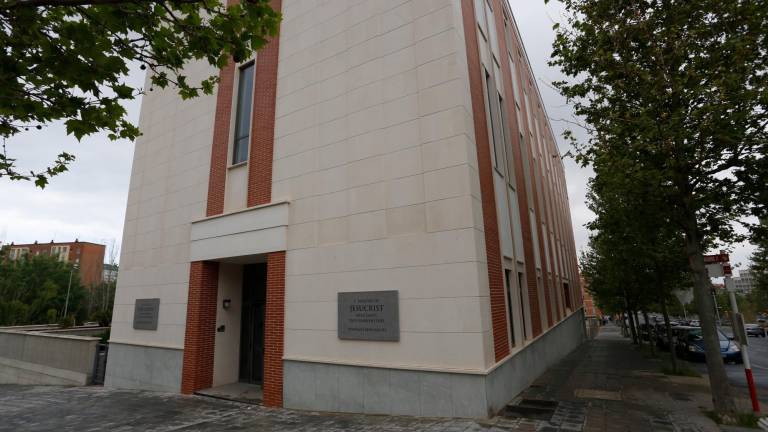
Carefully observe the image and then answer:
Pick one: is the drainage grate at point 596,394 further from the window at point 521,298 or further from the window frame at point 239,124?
the window frame at point 239,124

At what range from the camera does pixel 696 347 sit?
17.6 metres

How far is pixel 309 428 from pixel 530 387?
6.11 m

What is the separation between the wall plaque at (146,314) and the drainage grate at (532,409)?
1094 centimetres

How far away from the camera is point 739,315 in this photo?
7.54 metres

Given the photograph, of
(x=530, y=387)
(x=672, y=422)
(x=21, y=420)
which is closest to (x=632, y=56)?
(x=672, y=422)

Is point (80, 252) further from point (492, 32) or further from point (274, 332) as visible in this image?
point (492, 32)

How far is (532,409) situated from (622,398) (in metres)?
2.84

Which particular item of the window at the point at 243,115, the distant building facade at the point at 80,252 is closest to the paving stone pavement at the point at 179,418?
the window at the point at 243,115

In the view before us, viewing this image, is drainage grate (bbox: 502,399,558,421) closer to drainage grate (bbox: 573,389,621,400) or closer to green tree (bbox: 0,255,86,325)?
drainage grate (bbox: 573,389,621,400)

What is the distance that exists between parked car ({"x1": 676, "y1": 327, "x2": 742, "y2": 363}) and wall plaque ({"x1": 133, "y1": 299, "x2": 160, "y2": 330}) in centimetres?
2169

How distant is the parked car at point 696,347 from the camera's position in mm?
17094

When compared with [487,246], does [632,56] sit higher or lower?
higher

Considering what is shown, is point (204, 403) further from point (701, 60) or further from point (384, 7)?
point (701, 60)

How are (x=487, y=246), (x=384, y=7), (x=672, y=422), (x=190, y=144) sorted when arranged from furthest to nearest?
(x=190, y=144)
(x=384, y=7)
(x=487, y=246)
(x=672, y=422)
